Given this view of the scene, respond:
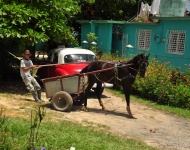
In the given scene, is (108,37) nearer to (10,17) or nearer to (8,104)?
(10,17)

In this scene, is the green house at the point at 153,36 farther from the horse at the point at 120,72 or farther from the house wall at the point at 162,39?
the horse at the point at 120,72

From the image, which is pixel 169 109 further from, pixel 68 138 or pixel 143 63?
pixel 68 138

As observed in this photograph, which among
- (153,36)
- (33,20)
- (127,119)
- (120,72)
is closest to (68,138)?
(127,119)

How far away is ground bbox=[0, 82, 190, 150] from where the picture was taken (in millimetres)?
7246

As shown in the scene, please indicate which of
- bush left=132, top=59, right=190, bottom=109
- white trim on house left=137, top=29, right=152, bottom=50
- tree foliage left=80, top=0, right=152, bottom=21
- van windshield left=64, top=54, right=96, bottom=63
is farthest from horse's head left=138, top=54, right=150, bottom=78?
tree foliage left=80, top=0, right=152, bottom=21

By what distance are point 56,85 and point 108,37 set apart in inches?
474

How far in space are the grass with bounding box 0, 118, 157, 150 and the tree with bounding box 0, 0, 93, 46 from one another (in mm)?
4744

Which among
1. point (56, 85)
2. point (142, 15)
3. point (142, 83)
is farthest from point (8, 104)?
point (142, 15)

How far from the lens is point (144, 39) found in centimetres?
1916

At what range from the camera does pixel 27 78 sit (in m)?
10.0

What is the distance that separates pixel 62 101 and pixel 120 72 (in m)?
2.01

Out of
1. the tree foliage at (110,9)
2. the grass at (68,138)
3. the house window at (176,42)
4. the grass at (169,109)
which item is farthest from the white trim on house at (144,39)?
the grass at (68,138)

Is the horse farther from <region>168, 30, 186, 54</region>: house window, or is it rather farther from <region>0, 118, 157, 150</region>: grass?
<region>168, 30, 186, 54</region>: house window

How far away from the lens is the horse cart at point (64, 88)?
907 cm
